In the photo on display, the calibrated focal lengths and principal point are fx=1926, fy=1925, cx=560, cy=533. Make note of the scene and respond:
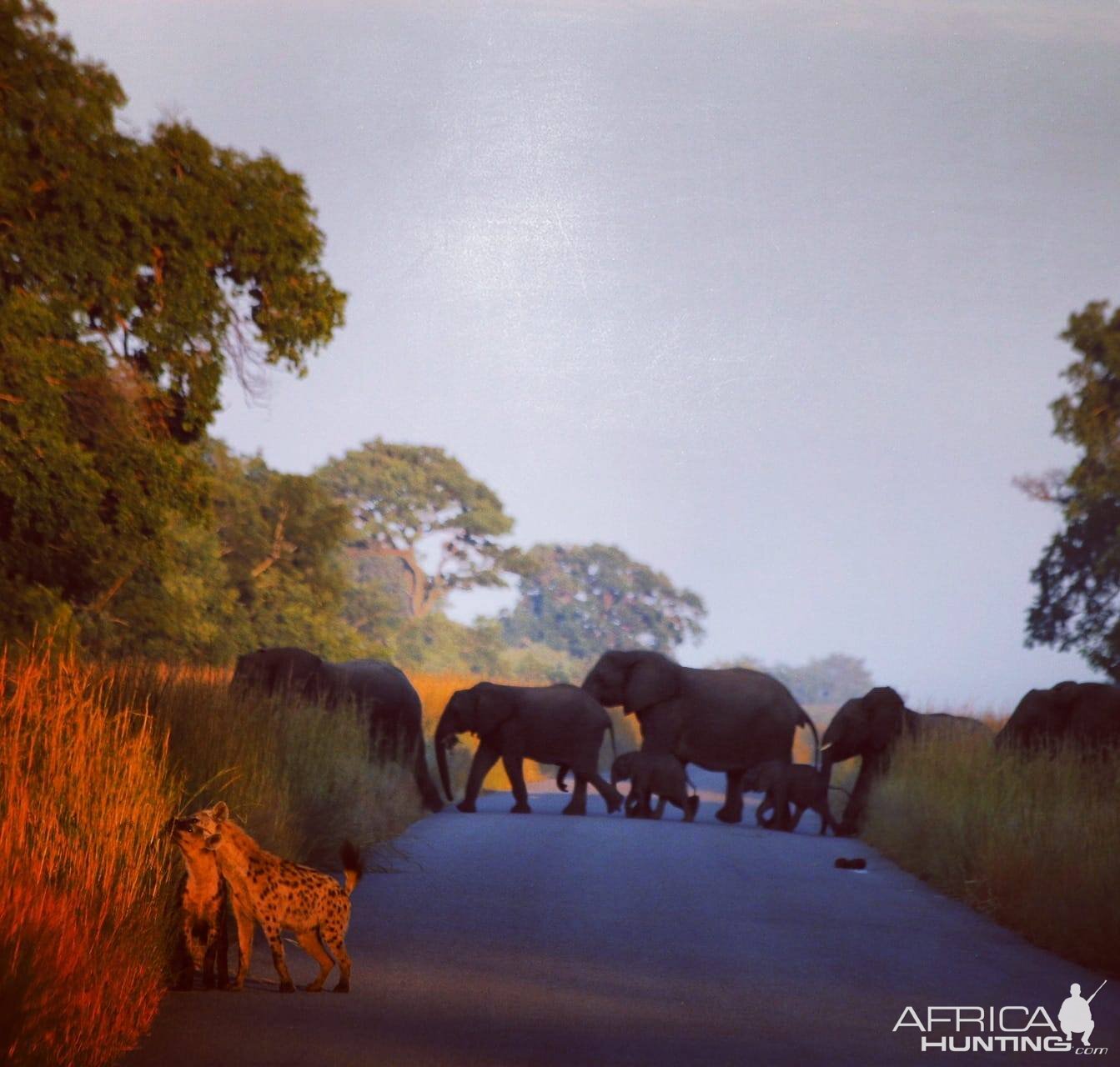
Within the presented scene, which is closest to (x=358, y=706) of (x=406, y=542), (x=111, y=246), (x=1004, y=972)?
(x=111, y=246)

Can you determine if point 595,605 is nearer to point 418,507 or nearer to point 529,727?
point 418,507

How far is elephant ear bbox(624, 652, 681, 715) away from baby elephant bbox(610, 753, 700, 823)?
2651mm

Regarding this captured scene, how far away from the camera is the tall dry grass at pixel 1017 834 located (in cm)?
→ 1149

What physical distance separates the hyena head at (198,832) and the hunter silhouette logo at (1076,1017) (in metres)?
3.75

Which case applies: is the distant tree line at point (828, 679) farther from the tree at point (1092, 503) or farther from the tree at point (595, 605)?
the tree at point (1092, 503)

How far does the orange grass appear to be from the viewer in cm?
649

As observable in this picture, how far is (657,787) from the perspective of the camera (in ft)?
77.4

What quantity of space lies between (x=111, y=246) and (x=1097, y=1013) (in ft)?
52.0

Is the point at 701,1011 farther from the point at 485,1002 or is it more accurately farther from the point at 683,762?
the point at 683,762

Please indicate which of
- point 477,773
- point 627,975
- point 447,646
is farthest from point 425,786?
point 447,646

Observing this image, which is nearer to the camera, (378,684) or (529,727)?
(378,684)

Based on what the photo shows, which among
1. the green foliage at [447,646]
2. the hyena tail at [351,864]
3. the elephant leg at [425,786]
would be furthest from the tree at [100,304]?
the green foliage at [447,646]

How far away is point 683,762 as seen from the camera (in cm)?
2672

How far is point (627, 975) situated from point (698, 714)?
57.2 ft
